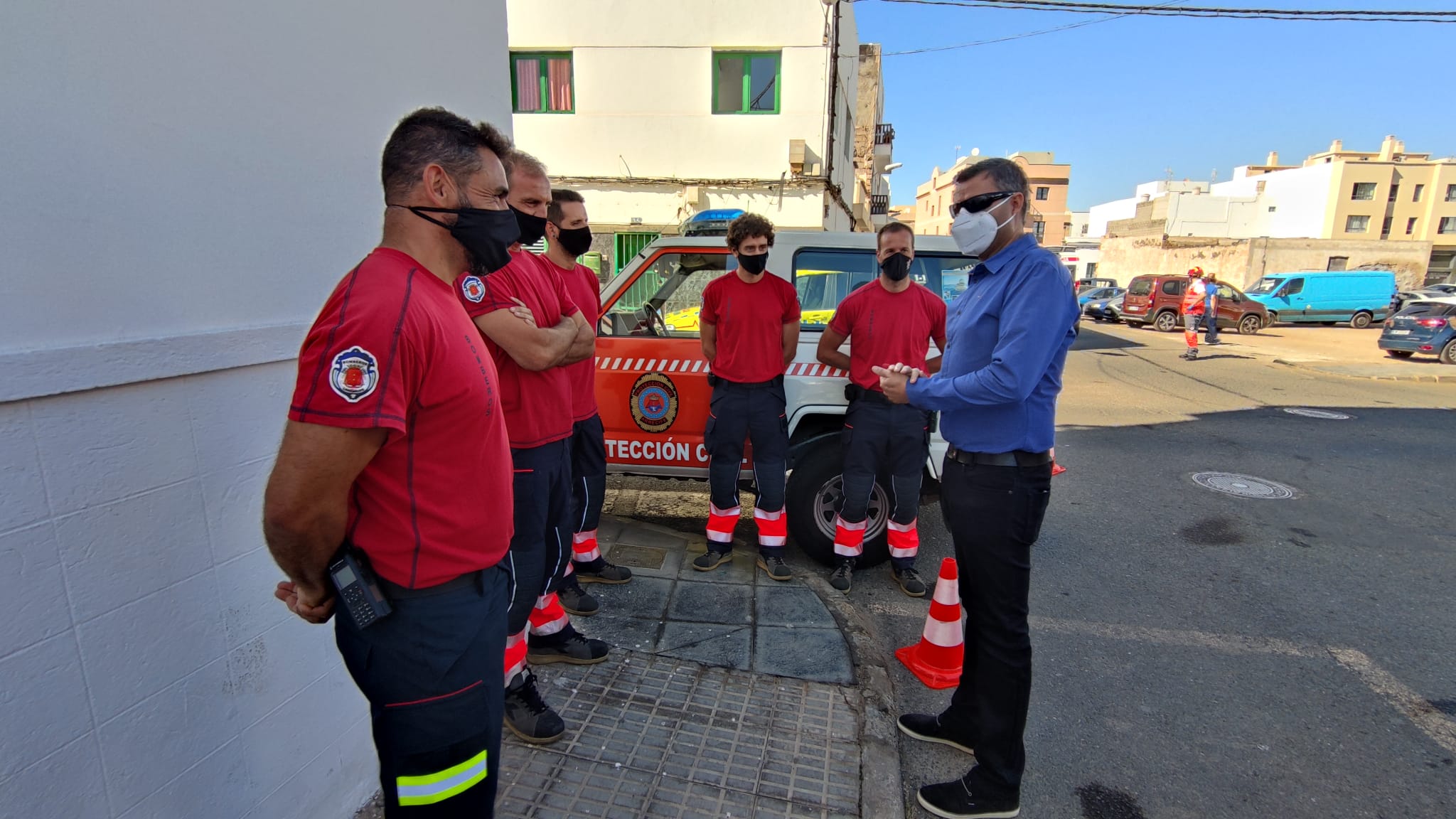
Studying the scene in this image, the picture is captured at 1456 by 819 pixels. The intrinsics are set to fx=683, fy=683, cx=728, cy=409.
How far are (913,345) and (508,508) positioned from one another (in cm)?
281


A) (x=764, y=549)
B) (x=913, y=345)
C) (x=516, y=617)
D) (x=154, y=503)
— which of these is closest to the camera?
(x=154, y=503)

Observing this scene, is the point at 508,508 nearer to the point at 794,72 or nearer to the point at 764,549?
the point at 764,549

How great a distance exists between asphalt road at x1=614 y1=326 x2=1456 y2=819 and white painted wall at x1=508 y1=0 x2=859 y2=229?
1014 centimetres

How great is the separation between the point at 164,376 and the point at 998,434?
241 cm

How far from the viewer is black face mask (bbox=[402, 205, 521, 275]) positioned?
1.55 m

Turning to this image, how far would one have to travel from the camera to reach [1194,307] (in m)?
15.9

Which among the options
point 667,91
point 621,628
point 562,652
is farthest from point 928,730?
point 667,91

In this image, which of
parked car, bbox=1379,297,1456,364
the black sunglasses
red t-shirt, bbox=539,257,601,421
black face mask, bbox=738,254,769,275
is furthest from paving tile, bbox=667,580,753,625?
parked car, bbox=1379,297,1456,364

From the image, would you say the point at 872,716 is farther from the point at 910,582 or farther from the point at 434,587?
the point at 434,587

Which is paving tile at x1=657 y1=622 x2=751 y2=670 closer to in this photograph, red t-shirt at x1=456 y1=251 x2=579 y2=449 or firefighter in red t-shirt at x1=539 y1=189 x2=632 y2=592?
firefighter in red t-shirt at x1=539 y1=189 x2=632 y2=592

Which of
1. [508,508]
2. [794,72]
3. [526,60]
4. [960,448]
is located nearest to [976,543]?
[960,448]

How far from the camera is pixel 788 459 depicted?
14.2 ft

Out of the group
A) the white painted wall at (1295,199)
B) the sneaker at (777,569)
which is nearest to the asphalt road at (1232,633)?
the sneaker at (777,569)

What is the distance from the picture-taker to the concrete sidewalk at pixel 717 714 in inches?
96.0
